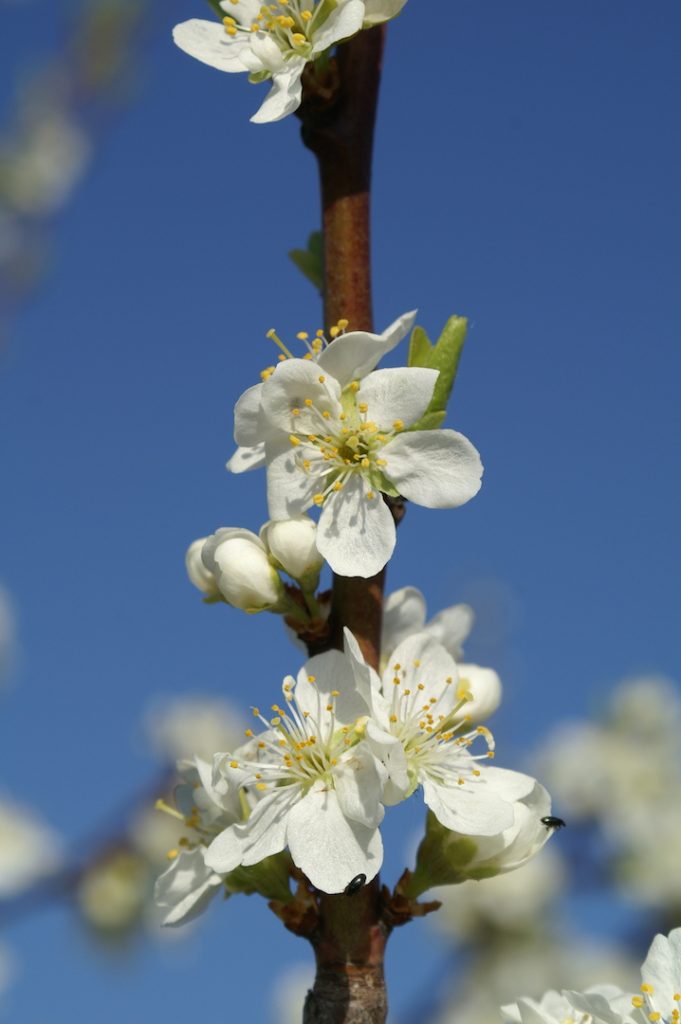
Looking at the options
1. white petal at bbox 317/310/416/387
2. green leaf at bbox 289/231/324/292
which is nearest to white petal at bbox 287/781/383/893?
white petal at bbox 317/310/416/387

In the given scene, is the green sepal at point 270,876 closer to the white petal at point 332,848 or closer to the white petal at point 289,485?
the white petal at point 332,848

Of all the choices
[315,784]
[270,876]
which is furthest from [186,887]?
[315,784]

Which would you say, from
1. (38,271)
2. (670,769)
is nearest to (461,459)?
(38,271)

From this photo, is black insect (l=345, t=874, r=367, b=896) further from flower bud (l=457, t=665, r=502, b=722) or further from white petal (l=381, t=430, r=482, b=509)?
white petal (l=381, t=430, r=482, b=509)

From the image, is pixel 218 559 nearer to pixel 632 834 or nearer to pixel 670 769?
pixel 632 834

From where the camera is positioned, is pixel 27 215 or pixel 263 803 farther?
pixel 27 215
